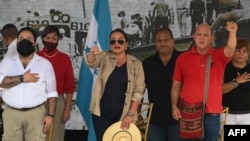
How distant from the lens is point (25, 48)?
357cm

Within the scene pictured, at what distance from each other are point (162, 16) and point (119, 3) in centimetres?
51

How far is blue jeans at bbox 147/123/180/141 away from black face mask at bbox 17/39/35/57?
1229 millimetres

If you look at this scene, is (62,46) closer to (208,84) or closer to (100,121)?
(100,121)

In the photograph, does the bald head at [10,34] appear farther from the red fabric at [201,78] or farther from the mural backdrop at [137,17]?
the red fabric at [201,78]

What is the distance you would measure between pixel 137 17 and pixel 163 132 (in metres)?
1.74

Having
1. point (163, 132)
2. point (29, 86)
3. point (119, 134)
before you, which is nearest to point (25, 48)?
point (29, 86)

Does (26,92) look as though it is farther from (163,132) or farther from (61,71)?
(163,132)

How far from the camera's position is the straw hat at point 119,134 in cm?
363

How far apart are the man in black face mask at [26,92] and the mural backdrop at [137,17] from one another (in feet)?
5.32

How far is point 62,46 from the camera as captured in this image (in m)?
5.32

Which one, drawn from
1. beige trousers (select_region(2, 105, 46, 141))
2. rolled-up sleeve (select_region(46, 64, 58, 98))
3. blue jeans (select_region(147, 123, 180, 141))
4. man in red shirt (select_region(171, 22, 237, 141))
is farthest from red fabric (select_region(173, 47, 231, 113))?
beige trousers (select_region(2, 105, 46, 141))

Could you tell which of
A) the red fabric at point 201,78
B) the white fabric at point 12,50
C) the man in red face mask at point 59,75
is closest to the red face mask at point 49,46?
the man in red face mask at point 59,75

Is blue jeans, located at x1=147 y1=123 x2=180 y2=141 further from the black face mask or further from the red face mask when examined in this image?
the black face mask

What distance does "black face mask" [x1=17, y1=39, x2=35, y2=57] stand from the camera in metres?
3.56
